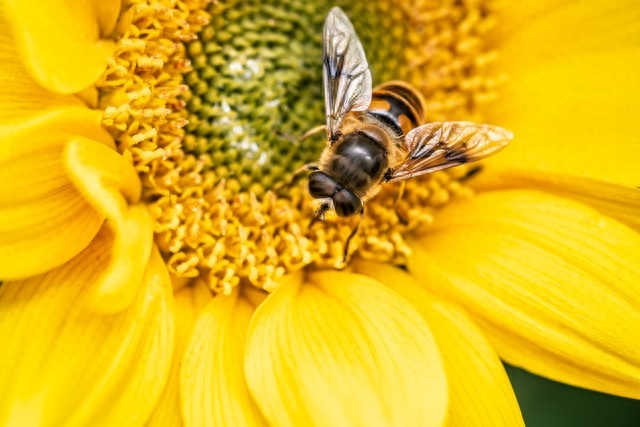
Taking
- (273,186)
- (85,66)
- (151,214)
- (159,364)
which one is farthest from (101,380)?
(273,186)

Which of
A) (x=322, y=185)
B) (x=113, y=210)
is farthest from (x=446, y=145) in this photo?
(x=113, y=210)

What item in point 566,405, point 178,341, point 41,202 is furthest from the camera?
point 566,405

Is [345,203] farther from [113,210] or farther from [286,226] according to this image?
[113,210]

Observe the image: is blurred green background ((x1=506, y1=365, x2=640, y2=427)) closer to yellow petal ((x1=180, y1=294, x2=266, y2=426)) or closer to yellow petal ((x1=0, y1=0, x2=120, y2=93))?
yellow petal ((x1=180, y1=294, x2=266, y2=426))

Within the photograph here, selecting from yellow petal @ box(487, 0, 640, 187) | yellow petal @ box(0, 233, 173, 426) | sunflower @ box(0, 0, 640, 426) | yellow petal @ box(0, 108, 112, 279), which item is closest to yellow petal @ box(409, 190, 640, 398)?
sunflower @ box(0, 0, 640, 426)

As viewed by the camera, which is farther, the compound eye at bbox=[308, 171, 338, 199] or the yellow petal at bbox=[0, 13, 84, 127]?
the compound eye at bbox=[308, 171, 338, 199]

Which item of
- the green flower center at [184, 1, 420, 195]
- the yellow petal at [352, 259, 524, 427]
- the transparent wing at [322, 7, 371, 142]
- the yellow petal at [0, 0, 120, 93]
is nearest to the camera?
the yellow petal at [0, 0, 120, 93]

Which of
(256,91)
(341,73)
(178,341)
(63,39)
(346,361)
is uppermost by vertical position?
(63,39)

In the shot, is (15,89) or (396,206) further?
(396,206)
